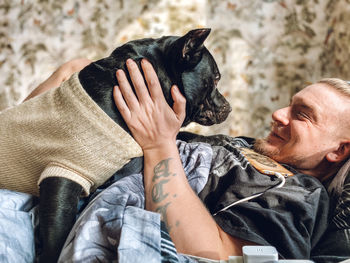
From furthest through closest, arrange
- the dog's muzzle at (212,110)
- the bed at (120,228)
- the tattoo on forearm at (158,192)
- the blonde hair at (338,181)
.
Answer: the dog's muzzle at (212,110)
the blonde hair at (338,181)
the tattoo on forearm at (158,192)
the bed at (120,228)

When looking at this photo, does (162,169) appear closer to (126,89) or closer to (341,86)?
(126,89)

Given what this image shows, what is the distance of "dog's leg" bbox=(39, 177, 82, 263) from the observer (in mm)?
932

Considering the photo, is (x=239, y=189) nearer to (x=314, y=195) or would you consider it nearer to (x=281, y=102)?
(x=314, y=195)

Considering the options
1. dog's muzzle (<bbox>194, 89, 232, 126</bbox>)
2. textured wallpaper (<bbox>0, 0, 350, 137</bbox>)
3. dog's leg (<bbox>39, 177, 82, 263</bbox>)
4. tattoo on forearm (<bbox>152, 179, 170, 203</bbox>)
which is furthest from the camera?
textured wallpaper (<bbox>0, 0, 350, 137</bbox>)

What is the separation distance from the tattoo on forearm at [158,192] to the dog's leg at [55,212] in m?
0.23

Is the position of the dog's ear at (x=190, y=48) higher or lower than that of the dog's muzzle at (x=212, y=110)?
higher

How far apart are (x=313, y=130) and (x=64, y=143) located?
95cm

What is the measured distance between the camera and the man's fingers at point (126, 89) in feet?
3.64

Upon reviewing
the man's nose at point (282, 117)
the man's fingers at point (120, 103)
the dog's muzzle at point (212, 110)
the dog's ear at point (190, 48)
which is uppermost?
the dog's ear at point (190, 48)

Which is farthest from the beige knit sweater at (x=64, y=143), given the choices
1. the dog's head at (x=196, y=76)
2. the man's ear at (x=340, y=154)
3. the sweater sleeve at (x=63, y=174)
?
the man's ear at (x=340, y=154)

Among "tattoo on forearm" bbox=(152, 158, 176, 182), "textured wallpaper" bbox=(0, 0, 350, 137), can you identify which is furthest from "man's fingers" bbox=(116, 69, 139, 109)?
"textured wallpaper" bbox=(0, 0, 350, 137)

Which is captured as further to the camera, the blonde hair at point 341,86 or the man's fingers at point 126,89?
the blonde hair at point 341,86

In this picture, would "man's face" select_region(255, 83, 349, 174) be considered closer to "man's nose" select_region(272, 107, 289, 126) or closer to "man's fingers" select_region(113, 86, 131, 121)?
"man's nose" select_region(272, 107, 289, 126)

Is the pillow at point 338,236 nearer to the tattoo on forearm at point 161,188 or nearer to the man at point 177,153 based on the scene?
the man at point 177,153
